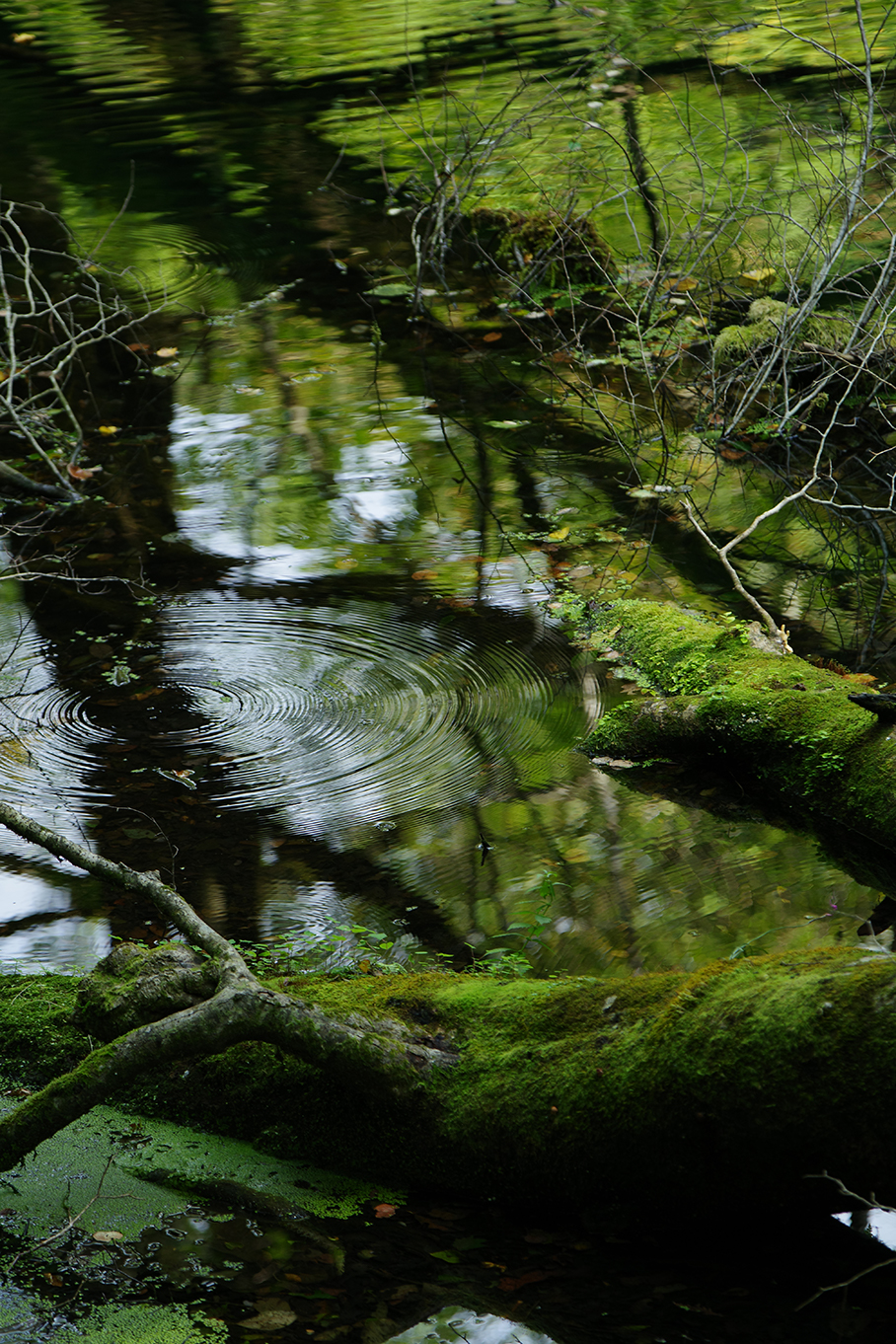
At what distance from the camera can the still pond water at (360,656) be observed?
4.48 meters

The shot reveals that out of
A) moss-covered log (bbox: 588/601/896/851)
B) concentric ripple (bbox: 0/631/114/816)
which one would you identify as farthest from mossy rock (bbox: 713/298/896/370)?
concentric ripple (bbox: 0/631/114/816)

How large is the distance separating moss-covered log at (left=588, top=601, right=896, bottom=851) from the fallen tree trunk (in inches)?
76.4

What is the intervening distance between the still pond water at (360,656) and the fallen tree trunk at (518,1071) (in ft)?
0.74

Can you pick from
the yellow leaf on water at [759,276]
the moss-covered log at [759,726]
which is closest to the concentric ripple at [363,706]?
the moss-covered log at [759,726]

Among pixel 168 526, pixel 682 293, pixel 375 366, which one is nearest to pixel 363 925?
pixel 168 526

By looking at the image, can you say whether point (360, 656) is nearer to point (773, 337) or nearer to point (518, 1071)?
point (518, 1071)

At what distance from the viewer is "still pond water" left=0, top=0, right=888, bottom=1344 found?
4477 mm

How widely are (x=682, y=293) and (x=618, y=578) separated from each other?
204 inches

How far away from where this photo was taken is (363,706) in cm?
592

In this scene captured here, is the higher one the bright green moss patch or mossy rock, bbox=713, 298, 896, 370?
mossy rock, bbox=713, 298, 896, 370

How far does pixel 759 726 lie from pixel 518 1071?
2.58 meters

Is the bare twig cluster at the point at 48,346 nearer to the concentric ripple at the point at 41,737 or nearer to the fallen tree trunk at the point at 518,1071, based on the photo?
the concentric ripple at the point at 41,737

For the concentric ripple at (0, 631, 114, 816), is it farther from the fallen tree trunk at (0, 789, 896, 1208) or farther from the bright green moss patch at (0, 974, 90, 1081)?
the fallen tree trunk at (0, 789, 896, 1208)

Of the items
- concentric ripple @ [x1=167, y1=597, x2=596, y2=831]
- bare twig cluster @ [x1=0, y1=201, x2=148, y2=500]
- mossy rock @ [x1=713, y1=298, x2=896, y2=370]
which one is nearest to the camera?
concentric ripple @ [x1=167, y1=597, x2=596, y2=831]
